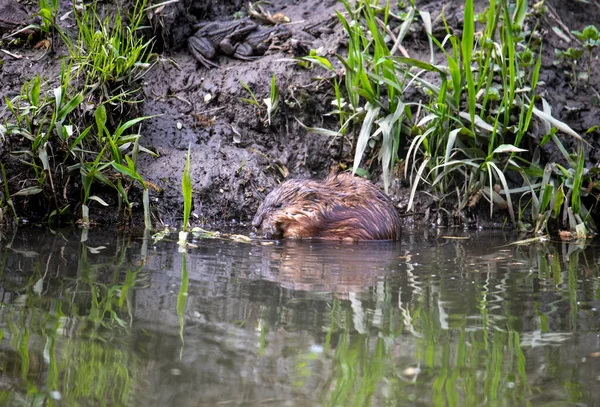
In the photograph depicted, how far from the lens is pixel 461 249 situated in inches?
165

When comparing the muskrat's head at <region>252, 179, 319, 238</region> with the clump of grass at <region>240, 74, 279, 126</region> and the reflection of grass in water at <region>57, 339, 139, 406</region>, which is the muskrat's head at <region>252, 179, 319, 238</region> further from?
the reflection of grass in water at <region>57, 339, 139, 406</region>

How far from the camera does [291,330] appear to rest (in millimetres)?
2277

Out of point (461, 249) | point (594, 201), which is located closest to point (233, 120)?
point (461, 249)

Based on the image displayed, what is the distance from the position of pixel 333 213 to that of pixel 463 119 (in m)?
1.30

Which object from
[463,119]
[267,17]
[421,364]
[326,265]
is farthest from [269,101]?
[421,364]

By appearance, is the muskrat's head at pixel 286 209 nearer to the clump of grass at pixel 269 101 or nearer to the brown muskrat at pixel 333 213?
the brown muskrat at pixel 333 213

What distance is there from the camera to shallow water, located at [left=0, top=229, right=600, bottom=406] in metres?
1.79

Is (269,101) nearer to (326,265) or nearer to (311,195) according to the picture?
(311,195)

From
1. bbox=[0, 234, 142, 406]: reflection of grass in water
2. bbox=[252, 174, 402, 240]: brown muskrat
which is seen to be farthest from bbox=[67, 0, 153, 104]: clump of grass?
bbox=[0, 234, 142, 406]: reflection of grass in water

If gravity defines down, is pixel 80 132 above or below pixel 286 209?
above

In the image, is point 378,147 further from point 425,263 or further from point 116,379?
Answer: point 116,379

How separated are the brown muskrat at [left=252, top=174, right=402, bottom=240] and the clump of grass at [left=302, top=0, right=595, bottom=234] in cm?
28

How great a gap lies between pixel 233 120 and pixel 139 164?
3.17 ft

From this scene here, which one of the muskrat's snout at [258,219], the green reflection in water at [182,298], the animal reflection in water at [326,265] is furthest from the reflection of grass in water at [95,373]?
the muskrat's snout at [258,219]
